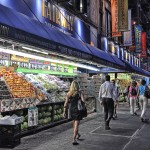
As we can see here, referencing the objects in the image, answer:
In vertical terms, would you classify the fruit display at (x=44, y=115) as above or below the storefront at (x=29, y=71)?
below

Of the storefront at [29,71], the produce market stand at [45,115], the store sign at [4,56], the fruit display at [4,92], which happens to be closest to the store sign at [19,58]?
the storefront at [29,71]

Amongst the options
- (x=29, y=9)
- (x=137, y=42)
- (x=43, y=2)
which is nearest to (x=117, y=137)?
(x=29, y=9)

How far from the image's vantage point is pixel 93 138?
9.17 metres

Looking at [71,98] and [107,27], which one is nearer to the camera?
[71,98]

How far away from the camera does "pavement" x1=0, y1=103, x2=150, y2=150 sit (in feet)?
26.3

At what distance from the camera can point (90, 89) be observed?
54.4 ft

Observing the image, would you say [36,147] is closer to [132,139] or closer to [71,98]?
[71,98]

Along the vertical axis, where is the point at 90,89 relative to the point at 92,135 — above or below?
above

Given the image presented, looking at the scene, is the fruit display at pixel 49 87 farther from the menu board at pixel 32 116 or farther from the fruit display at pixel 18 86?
the menu board at pixel 32 116

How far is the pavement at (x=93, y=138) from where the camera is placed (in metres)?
8.01

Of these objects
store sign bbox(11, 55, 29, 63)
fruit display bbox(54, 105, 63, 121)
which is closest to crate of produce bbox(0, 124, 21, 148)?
fruit display bbox(54, 105, 63, 121)

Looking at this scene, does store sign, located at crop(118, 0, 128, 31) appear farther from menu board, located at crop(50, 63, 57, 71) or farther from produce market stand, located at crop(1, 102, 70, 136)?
produce market stand, located at crop(1, 102, 70, 136)

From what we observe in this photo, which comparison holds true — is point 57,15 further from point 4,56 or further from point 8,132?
point 8,132

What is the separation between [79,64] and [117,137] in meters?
9.28
